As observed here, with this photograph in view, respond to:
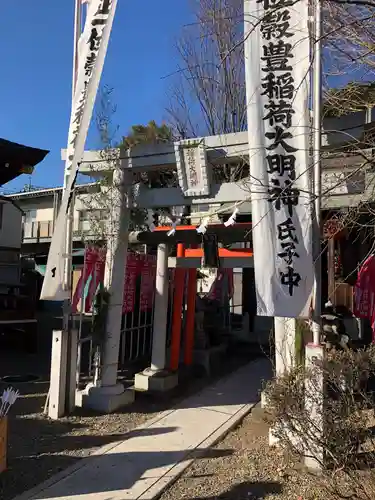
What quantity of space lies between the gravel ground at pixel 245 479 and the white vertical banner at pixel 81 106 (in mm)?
2885

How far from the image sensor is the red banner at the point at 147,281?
8.80 m

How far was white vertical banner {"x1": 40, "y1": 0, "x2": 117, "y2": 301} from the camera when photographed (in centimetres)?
621

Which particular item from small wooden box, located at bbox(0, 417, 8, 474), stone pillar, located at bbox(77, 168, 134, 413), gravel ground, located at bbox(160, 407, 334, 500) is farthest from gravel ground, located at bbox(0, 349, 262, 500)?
gravel ground, located at bbox(160, 407, 334, 500)

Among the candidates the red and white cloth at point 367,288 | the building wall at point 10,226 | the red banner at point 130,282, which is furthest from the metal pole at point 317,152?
the building wall at point 10,226

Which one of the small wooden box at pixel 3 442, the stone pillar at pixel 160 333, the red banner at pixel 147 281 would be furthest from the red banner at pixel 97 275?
the small wooden box at pixel 3 442

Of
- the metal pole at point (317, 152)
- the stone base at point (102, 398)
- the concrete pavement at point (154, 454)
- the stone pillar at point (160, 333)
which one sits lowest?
the concrete pavement at point (154, 454)

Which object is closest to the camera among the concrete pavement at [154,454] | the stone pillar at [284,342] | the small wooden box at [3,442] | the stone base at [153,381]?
the concrete pavement at [154,454]

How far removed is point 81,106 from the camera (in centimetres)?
630

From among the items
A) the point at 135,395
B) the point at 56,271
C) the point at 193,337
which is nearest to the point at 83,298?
the point at 56,271

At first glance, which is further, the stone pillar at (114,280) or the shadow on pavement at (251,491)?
the stone pillar at (114,280)

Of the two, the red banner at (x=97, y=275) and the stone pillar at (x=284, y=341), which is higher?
the red banner at (x=97, y=275)

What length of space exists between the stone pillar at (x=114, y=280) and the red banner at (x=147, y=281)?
169 cm

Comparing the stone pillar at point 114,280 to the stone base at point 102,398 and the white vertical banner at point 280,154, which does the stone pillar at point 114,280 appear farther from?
the white vertical banner at point 280,154

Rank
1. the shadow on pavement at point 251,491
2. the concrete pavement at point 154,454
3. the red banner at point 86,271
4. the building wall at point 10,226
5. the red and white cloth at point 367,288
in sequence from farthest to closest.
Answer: the building wall at point 10,226
the red and white cloth at point 367,288
the red banner at point 86,271
the concrete pavement at point 154,454
the shadow on pavement at point 251,491
